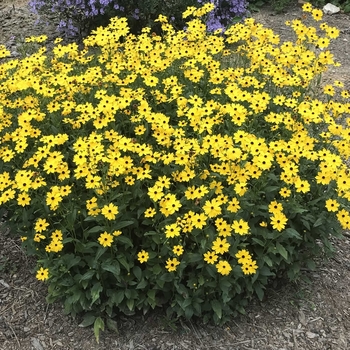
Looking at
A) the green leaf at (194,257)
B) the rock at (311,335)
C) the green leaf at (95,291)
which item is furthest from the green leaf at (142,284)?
the rock at (311,335)

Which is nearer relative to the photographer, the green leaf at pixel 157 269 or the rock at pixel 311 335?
the green leaf at pixel 157 269

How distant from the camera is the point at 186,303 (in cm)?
292

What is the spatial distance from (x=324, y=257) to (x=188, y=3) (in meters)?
4.28

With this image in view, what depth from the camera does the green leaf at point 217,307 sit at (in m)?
2.95

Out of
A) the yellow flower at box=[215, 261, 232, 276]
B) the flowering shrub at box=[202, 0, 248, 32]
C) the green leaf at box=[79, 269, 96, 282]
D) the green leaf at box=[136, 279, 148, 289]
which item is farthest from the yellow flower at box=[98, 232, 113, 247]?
the flowering shrub at box=[202, 0, 248, 32]

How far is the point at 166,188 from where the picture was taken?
2824 mm

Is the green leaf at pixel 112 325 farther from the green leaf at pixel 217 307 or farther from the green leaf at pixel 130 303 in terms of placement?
the green leaf at pixel 217 307

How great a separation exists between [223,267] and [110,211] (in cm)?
67

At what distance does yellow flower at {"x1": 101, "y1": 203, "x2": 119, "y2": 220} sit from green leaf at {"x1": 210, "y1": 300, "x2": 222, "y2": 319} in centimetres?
84

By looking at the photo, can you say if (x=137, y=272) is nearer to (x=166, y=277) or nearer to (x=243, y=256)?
(x=166, y=277)

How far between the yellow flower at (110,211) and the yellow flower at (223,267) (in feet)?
2.00

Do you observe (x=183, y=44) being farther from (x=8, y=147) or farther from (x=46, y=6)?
(x=46, y=6)

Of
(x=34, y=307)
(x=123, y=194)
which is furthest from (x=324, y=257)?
(x=34, y=307)

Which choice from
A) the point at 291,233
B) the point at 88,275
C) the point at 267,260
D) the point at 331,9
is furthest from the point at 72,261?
the point at 331,9
